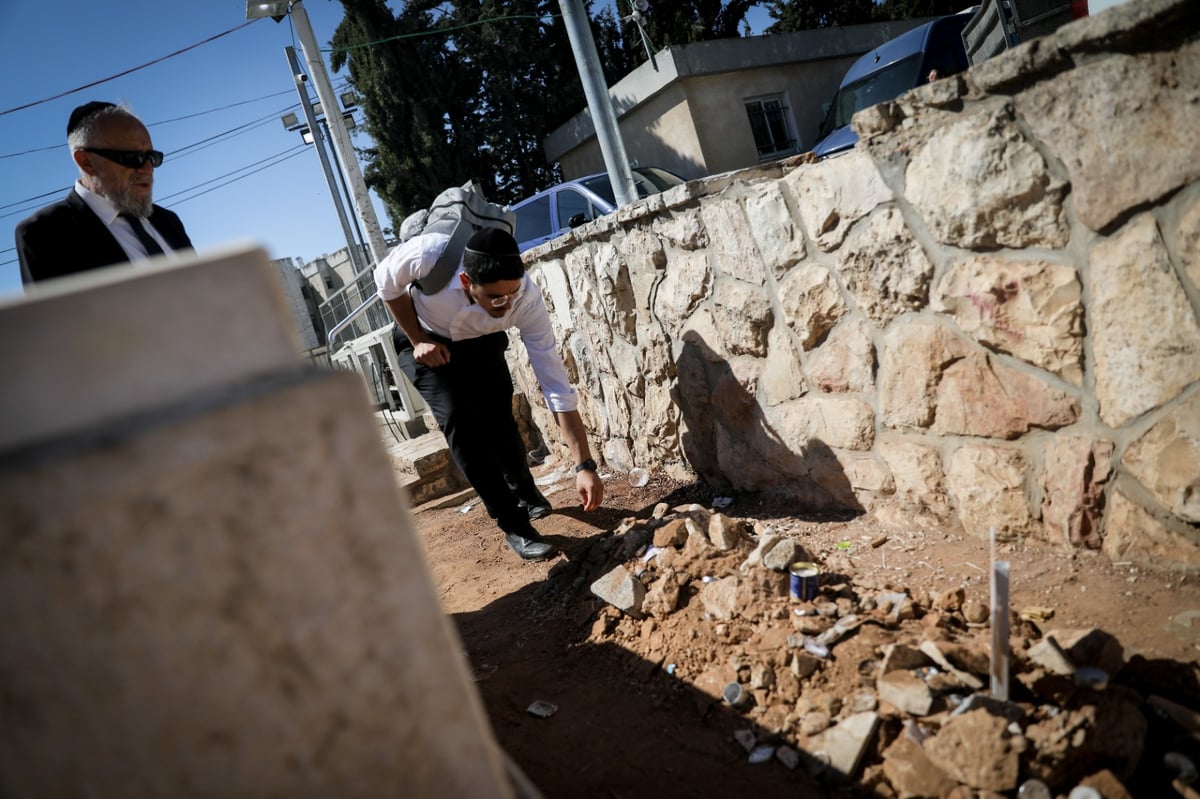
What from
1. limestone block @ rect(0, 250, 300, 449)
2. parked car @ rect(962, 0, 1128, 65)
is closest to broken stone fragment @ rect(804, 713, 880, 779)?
limestone block @ rect(0, 250, 300, 449)

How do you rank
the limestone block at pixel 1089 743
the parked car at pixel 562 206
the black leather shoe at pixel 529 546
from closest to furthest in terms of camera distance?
1. the limestone block at pixel 1089 743
2. the black leather shoe at pixel 529 546
3. the parked car at pixel 562 206

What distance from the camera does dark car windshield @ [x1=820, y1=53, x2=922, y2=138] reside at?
7.52 m

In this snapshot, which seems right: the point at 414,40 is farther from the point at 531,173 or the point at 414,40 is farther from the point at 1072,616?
the point at 1072,616

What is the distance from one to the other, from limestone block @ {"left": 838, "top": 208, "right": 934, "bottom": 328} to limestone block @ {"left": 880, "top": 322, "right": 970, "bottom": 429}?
9cm

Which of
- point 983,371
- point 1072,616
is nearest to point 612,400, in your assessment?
point 983,371

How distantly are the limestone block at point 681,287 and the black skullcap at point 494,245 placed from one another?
0.82 metres

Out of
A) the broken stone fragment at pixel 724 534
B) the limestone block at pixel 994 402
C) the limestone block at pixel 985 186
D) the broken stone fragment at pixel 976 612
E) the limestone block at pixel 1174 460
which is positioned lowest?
the broken stone fragment at pixel 976 612

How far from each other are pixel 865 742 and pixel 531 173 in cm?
1777

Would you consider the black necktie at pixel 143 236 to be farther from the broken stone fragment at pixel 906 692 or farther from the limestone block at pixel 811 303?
the broken stone fragment at pixel 906 692

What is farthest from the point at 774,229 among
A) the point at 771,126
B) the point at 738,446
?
the point at 771,126

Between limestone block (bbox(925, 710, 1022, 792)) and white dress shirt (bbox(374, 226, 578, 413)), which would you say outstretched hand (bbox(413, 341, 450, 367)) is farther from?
limestone block (bbox(925, 710, 1022, 792))

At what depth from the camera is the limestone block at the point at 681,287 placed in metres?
3.11

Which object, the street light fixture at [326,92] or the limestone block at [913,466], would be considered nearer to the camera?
the limestone block at [913,466]

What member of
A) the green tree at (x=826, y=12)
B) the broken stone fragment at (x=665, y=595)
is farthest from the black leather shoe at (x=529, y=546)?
the green tree at (x=826, y=12)
